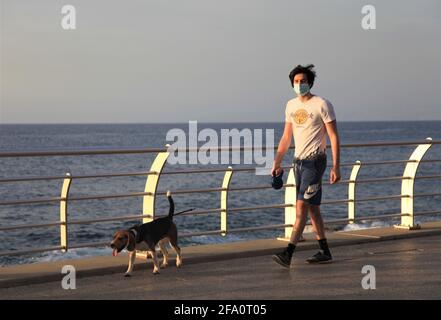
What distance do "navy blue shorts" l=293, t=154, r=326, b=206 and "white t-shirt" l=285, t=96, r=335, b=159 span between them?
92mm

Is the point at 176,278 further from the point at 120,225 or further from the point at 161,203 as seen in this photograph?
the point at 161,203

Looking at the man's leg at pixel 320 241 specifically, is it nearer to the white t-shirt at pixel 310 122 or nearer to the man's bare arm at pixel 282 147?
the man's bare arm at pixel 282 147

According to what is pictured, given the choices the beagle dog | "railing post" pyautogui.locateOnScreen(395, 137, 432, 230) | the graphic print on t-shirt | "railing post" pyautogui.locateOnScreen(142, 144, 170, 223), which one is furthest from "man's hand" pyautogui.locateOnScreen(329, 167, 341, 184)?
"railing post" pyautogui.locateOnScreen(395, 137, 432, 230)

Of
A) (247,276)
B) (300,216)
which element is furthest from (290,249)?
(247,276)

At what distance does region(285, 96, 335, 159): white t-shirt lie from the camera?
8.62 meters

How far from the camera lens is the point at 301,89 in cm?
Answer: 872

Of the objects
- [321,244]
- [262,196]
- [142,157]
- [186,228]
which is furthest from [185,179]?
[321,244]

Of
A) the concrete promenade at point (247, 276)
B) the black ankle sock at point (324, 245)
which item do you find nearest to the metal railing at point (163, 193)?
the concrete promenade at point (247, 276)

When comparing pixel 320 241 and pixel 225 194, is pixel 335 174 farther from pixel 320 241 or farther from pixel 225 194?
pixel 225 194

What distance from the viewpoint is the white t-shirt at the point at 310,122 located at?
8.62m

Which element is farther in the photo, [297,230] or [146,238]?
[297,230]

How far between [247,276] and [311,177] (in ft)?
4.15

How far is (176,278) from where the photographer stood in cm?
837

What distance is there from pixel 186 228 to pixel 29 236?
20.1ft
